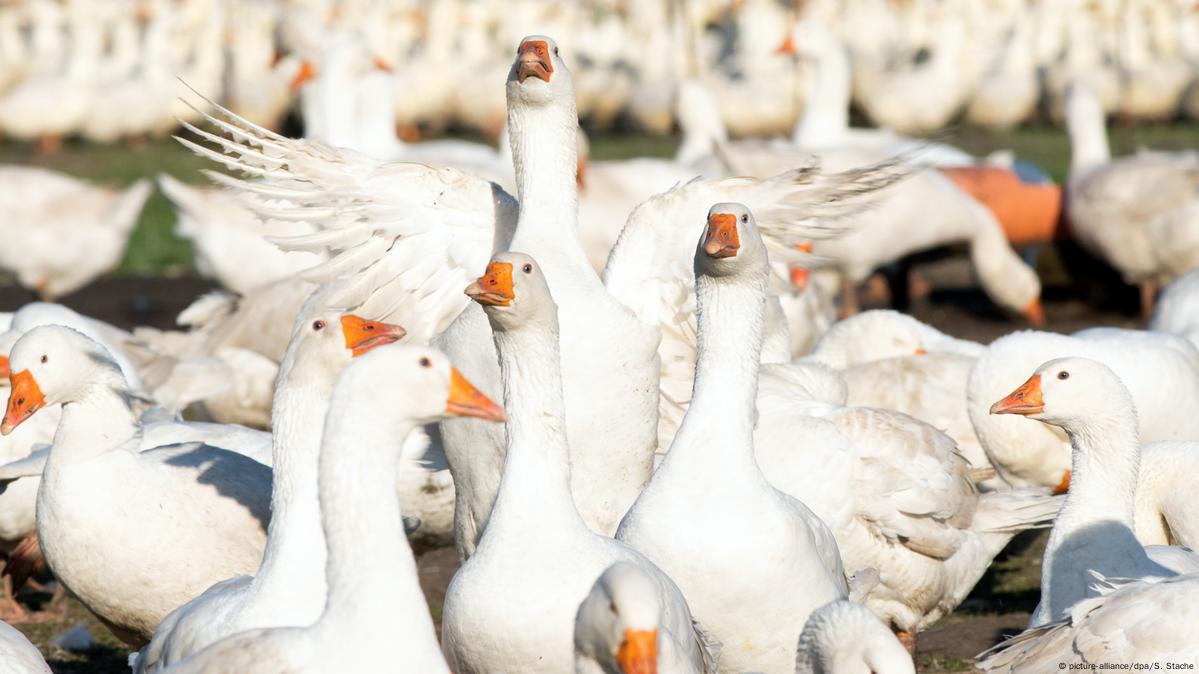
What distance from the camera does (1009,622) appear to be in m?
7.37

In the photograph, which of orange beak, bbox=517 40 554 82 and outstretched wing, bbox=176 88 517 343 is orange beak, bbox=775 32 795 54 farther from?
orange beak, bbox=517 40 554 82

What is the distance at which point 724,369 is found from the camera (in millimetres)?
5895

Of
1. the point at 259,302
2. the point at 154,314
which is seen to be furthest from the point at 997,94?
the point at 259,302

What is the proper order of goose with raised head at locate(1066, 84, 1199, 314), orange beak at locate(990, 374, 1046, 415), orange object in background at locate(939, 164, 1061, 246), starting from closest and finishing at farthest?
1. orange beak at locate(990, 374, 1046, 415)
2. goose with raised head at locate(1066, 84, 1199, 314)
3. orange object in background at locate(939, 164, 1061, 246)

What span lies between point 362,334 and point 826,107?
477 inches

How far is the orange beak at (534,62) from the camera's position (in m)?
6.29

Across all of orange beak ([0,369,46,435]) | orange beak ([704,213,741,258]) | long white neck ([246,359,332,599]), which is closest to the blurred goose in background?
orange beak ([0,369,46,435])

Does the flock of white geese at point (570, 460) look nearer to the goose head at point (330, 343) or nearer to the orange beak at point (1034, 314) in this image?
the goose head at point (330, 343)

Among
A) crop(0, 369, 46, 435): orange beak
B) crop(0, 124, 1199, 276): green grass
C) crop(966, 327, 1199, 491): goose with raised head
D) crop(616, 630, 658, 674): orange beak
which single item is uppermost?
crop(0, 369, 46, 435): orange beak

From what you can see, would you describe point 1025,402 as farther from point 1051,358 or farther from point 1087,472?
point 1051,358

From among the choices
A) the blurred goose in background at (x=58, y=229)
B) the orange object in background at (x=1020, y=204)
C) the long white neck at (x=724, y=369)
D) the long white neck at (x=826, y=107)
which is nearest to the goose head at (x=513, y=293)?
the long white neck at (x=724, y=369)

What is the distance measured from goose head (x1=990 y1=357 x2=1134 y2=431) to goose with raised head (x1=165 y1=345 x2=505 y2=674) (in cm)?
260

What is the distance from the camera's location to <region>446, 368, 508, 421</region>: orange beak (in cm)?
435

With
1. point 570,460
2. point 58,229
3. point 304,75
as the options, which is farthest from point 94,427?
point 304,75
